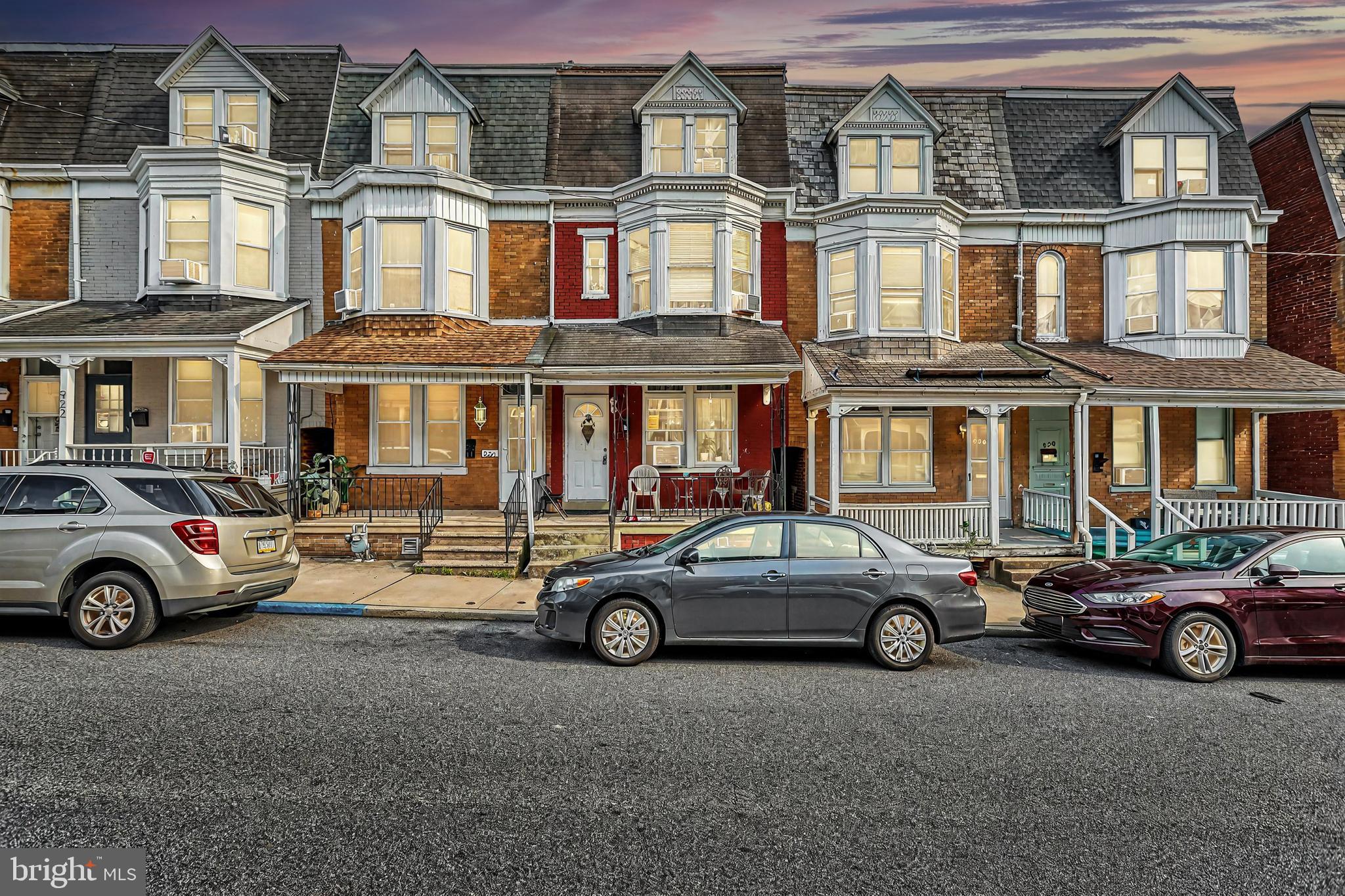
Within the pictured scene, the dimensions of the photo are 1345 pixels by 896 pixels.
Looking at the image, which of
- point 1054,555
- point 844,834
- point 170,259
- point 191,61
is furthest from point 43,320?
point 1054,555

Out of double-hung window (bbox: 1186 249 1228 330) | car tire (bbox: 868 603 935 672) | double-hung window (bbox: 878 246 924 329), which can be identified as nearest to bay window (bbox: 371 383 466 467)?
double-hung window (bbox: 878 246 924 329)

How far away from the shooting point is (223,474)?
7.88 m

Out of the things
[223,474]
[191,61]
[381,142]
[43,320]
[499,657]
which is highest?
[191,61]

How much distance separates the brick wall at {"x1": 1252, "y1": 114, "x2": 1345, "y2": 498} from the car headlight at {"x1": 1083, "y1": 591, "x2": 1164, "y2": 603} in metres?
12.0

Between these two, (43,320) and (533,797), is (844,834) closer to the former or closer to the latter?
(533,797)

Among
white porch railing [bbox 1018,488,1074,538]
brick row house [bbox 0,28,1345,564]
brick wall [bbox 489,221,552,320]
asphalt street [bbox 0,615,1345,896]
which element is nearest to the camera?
asphalt street [bbox 0,615,1345,896]

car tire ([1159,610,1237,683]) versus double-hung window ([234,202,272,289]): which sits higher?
double-hung window ([234,202,272,289])

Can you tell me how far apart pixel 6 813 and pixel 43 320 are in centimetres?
1292

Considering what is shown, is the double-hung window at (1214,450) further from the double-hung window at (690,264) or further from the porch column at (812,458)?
the double-hung window at (690,264)

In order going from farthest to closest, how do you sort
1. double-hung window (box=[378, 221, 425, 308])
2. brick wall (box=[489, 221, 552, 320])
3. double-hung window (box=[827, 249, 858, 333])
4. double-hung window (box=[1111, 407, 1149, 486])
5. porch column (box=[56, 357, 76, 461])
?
double-hung window (box=[1111, 407, 1149, 486]) < brick wall (box=[489, 221, 552, 320]) < double-hung window (box=[827, 249, 858, 333]) < double-hung window (box=[378, 221, 425, 308]) < porch column (box=[56, 357, 76, 461])

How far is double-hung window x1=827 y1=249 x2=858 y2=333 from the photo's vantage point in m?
14.5

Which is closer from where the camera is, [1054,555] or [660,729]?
[660,729]

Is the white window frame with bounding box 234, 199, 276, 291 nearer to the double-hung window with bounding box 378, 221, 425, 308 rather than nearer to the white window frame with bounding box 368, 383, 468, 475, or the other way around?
the double-hung window with bounding box 378, 221, 425, 308

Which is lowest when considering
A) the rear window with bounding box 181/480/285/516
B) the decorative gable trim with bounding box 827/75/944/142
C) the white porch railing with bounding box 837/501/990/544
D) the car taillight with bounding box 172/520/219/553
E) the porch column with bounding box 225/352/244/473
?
the white porch railing with bounding box 837/501/990/544
